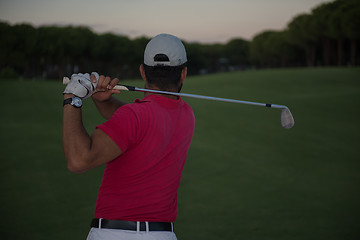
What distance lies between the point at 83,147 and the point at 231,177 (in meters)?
5.90

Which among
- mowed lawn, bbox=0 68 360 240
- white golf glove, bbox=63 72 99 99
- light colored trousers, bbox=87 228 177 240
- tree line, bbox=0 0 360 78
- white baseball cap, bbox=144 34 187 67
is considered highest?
tree line, bbox=0 0 360 78

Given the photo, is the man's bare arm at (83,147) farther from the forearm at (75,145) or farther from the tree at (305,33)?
the tree at (305,33)

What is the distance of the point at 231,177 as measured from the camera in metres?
7.50

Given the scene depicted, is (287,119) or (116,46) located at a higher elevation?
(116,46)

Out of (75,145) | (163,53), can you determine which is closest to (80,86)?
(75,145)

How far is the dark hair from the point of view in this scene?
225cm

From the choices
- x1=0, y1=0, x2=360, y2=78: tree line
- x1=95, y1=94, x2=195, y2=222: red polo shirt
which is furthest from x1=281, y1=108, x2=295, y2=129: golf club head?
x1=0, y1=0, x2=360, y2=78: tree line

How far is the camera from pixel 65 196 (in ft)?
21.0

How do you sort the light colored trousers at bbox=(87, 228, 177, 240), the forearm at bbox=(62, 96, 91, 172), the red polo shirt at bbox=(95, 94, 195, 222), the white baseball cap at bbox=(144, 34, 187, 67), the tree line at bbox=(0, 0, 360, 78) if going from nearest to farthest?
1. the forearm at bbox=(62, 96, 91, 172)
2. the red polo shirt at bbox=(95, 94, 195, 222)
3. the light colored trousers at bbox=(87, 228, 177, 240)
4. the white baseball cap at bbox=(144, 34, 187, 67)
5. the tree line at bbox=(0, 0, 360, 78)

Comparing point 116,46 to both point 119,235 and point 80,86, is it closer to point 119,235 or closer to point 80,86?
point 80,86

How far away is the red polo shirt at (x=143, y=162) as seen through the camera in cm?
195

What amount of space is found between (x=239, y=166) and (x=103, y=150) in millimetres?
6548

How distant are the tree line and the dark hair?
188 feet

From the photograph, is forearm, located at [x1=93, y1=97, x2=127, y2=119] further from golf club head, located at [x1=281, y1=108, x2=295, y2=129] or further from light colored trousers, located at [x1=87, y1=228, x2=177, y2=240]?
golf club head, located at [x1=281, y1=108, x2=295, y2=129]
